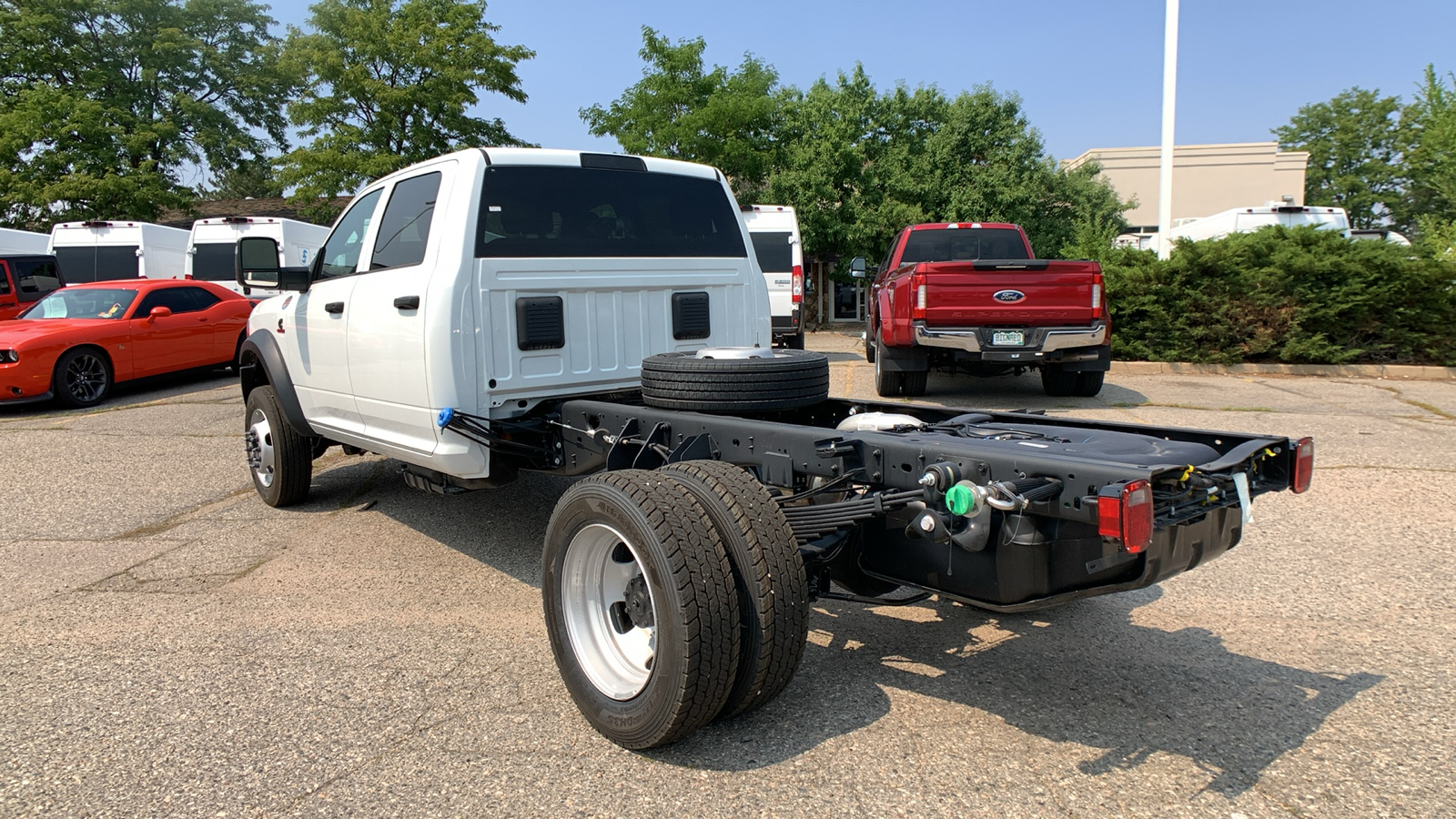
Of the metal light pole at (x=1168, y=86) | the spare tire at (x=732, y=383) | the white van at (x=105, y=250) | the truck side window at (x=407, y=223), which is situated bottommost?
the spare tire at (x=732, y=383)

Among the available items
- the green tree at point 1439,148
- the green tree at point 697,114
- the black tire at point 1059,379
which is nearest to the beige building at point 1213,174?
the green tree at point 1439,148

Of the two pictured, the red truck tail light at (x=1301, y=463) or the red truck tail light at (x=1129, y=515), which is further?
the red truck tail light at (x=1301, y=463)

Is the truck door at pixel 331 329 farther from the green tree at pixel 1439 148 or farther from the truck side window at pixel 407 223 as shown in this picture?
the green tree at pixel 1439 148

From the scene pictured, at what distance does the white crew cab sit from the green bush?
373 inches

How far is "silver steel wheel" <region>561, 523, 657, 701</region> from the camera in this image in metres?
3.15

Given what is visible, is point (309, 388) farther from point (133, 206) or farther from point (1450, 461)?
point (133, 206)

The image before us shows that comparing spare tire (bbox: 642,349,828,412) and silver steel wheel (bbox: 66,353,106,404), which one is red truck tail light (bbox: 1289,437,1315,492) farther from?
silver steel wheel (bbox: 66,353,106,404)

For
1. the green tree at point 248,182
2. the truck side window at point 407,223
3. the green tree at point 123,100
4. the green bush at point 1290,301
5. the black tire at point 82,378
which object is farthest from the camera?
the green tree at point 248,182

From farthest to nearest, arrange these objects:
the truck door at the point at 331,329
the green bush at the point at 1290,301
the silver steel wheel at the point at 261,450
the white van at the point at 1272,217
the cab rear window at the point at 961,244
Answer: the white van at the point at 1272,217 → the cab rear window at the point at 961,244 → the green bush at the point at 1290,301 → the silver steel wheel at the point at 261,450 → the truck door at the point at 331,329

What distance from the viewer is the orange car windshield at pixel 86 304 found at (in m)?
12.7

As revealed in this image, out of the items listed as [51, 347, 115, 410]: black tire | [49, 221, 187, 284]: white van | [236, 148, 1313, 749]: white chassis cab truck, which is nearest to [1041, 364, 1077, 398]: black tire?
[236, 148, 1313, 749]: white chassis cab truck

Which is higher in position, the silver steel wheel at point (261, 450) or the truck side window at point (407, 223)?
the truck side window at point (407, 223)

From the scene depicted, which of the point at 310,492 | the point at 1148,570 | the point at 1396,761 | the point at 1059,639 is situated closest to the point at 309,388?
the point at 310,492

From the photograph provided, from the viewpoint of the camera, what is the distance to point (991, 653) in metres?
3.73
